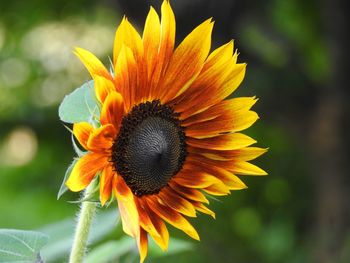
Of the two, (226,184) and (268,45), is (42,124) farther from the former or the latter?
(226,184)

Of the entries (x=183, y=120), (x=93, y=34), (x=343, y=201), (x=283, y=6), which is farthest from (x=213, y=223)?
(x=183, y=120)

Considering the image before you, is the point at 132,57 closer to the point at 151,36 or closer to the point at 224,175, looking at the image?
the point at 151,36

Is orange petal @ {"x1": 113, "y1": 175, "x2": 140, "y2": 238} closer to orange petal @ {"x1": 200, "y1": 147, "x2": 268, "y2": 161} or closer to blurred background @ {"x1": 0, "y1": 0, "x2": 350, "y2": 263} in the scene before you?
orange petal @ {"x1": 200, "y1": 147, "x2": 268, "y2": 161}

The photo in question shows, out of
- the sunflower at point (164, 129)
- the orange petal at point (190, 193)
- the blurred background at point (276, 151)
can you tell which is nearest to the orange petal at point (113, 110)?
the sunflower at point (164, 129)

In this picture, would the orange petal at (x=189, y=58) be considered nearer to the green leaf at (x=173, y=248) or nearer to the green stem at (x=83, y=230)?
the green stem at (x=83, y=230)

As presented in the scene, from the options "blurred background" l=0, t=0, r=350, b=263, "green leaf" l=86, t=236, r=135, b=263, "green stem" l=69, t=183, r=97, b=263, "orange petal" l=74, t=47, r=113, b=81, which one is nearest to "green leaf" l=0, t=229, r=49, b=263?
"green stem" l=69, t=183, r=97, b=263

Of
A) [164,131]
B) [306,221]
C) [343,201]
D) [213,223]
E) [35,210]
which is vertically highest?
[164,131]
